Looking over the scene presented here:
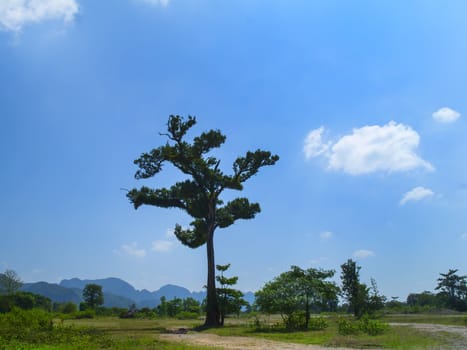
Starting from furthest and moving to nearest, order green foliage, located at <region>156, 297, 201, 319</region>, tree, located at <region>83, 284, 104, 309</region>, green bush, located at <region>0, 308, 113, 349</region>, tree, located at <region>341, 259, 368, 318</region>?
tree, located at <region>83, 284, 104, 309</region>
green foliage, located at <region>156, 297, 201, 319</region>
tree, located at <region>341, 259, 368, 318</region>
green bush, located at <region>0, 308, 113, 349</region>

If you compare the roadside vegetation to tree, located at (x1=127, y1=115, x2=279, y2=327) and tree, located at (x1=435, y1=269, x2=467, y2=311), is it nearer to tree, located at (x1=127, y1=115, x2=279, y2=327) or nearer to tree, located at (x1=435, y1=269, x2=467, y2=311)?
tree, located at (x1=127, y1=115, x2=279, y2=327)

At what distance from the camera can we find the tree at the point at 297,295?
Answer: 20875 millimetres

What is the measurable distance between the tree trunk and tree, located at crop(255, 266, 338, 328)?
4.90 metres

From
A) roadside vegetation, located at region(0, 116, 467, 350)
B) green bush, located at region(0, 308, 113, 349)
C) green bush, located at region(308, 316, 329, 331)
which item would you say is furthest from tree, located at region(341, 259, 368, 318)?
green bush, located at region(0, 308, 113, 349)

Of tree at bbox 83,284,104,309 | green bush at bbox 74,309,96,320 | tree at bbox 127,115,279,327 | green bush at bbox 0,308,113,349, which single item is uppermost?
tree at bbox 127,115,279,327

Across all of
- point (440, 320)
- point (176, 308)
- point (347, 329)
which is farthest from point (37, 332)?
point (176, 308)

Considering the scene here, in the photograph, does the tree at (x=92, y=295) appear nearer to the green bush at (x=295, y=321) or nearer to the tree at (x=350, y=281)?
the tree at (x=350, y=281)

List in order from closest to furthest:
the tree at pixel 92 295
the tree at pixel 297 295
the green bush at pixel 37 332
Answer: the green bush at pixel 37 332
the tree at pixel 297 295
the tree at pixel 92 295

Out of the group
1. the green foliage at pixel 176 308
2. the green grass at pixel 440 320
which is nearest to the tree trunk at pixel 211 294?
the green grass at pixel 440 320

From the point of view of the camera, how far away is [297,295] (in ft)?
68.6

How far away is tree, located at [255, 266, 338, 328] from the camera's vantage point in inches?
822

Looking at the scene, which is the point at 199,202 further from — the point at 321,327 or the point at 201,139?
the point at 321,327

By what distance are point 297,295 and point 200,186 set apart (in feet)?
35.9

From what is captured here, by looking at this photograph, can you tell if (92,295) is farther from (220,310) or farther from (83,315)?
(220,310)
